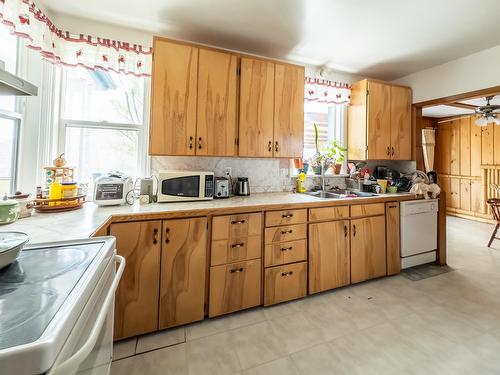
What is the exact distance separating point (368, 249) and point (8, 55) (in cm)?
349

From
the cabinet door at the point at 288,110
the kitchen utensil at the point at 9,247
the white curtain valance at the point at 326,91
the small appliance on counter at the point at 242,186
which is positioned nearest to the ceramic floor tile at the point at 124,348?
the kitchen utensil at the point at 9,247

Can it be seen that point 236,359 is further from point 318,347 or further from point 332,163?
point 332,163

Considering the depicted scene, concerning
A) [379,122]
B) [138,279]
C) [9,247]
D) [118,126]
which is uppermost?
[379,122]

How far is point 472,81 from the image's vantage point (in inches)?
98.7

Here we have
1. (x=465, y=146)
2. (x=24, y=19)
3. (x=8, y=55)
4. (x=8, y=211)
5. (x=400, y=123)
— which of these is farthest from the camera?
(x=465, y=146)

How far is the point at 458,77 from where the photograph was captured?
8.60ft

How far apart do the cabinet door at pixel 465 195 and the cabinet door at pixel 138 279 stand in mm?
6976

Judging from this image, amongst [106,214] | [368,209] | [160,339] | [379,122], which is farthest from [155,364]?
[379,122]

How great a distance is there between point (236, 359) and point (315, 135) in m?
2.46

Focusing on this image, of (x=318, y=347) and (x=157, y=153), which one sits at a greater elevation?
(x=157, y=153)

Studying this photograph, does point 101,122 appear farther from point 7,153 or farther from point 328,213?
point 328,213

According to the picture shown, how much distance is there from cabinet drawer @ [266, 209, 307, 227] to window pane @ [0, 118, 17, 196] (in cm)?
199

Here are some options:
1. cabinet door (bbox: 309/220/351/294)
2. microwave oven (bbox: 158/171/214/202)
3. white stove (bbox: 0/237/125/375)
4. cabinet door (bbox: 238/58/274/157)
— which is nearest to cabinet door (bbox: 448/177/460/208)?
cabinet door (bbox: 309/220/351/294)

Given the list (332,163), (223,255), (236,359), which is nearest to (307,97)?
(332,163)
